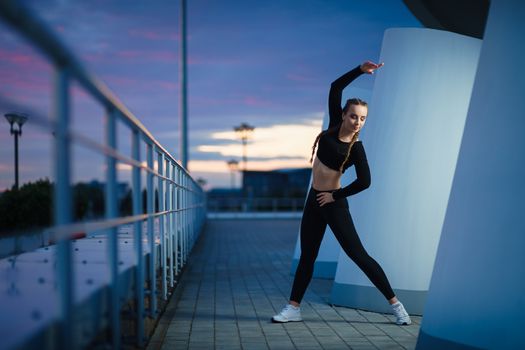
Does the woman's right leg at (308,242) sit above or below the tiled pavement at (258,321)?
above

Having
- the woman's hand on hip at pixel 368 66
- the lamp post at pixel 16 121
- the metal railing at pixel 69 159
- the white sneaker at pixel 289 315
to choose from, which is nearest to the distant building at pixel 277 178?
the white sneaker at pixel 289 315

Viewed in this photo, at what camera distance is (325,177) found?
5289 mm

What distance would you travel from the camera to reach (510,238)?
12.5 feet

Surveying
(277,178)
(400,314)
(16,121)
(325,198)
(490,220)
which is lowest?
(400,314)

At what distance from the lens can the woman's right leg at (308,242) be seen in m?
5.45

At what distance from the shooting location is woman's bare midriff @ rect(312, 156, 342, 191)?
17.3 feet

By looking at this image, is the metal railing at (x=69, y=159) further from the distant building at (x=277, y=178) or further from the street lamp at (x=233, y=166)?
the distant building at (x=277, y=178)

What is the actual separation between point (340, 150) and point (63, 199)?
3.36 meters

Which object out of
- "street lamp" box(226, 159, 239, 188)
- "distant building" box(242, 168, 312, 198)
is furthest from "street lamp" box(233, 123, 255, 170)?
"distant building" box(242, 168, 312, 198)

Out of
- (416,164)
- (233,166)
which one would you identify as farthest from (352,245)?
(233,166)

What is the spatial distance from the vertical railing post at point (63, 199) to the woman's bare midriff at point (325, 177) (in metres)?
3.39

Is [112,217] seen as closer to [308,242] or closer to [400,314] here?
[308,242]

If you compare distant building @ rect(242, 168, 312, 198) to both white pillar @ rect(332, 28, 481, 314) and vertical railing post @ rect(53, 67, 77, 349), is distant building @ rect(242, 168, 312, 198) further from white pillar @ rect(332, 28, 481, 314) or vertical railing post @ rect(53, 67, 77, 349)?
vertical railing post @ rect(53, 67, 77, 349)

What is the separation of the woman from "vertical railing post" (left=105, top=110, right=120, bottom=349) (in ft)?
8.01
